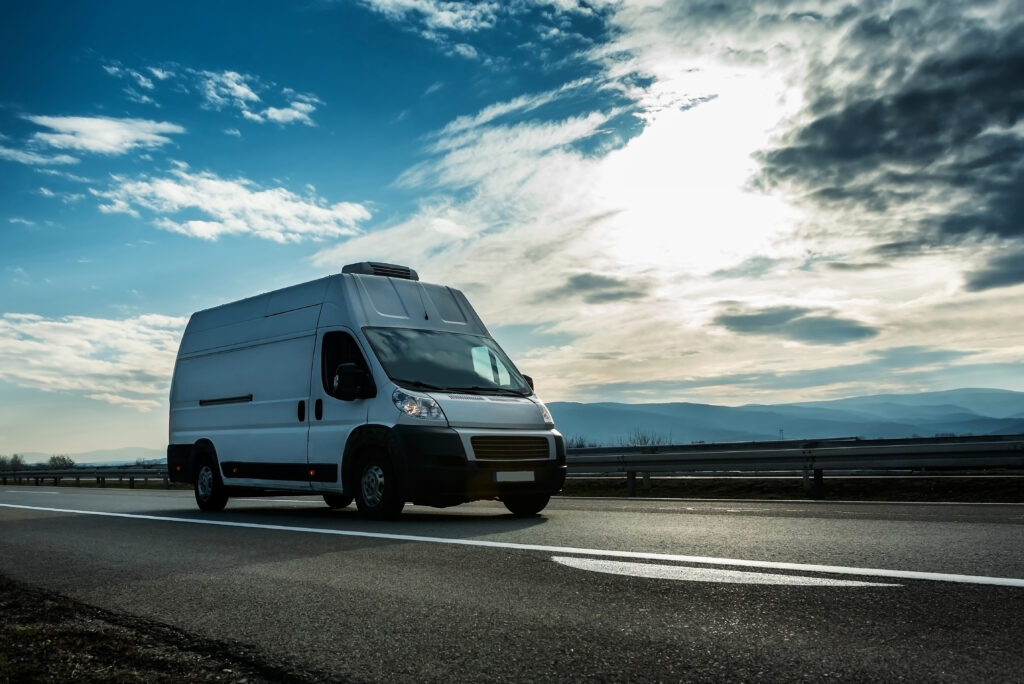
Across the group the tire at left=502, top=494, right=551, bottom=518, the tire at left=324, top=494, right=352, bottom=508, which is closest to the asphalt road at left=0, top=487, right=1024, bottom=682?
the tire at left=502, top=494, right=551, bottom=518

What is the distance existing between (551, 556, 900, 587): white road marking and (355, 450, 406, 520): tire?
163 inches

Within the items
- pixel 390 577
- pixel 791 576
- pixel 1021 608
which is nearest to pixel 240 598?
pixel 390 577

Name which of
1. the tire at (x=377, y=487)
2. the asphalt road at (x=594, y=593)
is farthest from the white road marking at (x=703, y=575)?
the tire at (x=377, y=487)

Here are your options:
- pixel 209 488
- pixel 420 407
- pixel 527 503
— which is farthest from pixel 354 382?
pixel 209 488

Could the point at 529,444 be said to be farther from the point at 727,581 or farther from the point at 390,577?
the point at 727,581

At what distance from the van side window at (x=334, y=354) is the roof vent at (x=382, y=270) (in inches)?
35.8

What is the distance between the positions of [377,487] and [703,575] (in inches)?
216

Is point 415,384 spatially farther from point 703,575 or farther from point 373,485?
point 703,575

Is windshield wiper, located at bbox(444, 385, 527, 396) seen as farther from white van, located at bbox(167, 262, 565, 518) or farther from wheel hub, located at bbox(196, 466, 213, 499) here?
wheel hub, located at bbox(196, 466, 213, 499)

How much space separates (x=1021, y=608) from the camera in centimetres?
414

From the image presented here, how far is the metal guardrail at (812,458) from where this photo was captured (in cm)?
1341

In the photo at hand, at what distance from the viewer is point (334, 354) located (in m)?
10.9

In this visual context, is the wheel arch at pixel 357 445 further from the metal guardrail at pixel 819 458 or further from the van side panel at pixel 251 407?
the metal guardrail at pixel 819 458

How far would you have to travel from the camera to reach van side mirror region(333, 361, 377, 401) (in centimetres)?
1008
